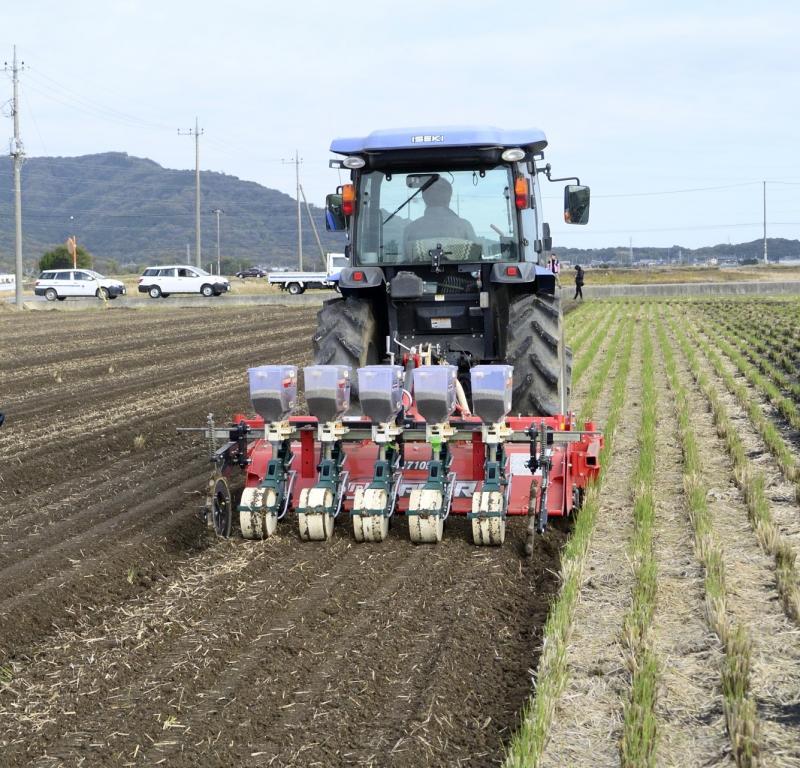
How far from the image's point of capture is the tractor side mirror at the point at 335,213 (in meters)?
8.46

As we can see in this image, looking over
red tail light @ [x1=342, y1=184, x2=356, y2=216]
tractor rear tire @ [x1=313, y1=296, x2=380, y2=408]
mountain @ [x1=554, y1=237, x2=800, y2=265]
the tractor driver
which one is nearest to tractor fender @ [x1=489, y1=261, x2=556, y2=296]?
the tractor driver

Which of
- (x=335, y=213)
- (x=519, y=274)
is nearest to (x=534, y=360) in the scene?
(x=519, y=274)

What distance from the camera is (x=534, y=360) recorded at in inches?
298

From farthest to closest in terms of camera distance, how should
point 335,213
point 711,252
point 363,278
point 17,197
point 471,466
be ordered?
point 711,252 → point 17,197 → point 335,213 → point 363,278 → point 471,466

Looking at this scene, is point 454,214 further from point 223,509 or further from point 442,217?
point 223,509

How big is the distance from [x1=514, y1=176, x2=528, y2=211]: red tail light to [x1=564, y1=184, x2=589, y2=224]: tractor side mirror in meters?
0.48

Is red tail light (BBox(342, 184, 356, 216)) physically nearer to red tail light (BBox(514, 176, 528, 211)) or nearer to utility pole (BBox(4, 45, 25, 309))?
red tail light (BBox(514, 176, 528, 211))

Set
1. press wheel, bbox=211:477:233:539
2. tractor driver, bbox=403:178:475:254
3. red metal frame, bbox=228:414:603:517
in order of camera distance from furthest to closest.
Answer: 1. tractor driver, bbox=403:178:475:254
2. red metal frame, bbox=228:414:603:517
3. press wheel, bbox=211:477:233:539

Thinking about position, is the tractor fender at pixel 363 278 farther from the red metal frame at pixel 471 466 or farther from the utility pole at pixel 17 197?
the utility pole at pixel 17 197

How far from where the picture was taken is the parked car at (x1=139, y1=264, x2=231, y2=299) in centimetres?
4716

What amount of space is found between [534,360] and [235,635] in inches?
127

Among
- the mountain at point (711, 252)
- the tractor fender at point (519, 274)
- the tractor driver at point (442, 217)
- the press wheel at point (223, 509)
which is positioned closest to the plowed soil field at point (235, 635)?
the press wheel at point (223, 509)

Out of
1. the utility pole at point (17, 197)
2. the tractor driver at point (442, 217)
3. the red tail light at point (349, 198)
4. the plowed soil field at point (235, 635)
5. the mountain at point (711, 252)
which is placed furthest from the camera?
the mountain at point (711, 252)

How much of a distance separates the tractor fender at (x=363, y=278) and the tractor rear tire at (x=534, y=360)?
0.98 metres
